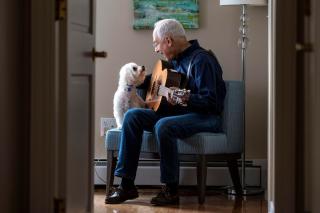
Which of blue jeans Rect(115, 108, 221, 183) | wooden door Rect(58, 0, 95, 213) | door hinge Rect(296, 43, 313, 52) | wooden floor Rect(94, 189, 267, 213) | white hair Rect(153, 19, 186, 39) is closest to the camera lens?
door hinge Rect(296, 43, 313, 52)

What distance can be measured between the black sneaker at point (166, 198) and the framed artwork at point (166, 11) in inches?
52.8

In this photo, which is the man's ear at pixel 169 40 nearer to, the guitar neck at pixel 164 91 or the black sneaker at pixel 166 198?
the guitar neck at pixel 164 91

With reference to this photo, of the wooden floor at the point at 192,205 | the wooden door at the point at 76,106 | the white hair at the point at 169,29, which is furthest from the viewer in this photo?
the white hair at the point at 169,29

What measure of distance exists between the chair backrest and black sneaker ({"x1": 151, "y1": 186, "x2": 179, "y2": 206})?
1.70 ft

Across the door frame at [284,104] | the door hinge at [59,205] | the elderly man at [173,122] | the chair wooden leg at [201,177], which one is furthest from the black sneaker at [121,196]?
the door frame at [284,104]

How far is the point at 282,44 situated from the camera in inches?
109

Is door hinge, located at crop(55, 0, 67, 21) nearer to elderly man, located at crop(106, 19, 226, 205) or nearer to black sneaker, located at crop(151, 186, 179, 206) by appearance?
elderly man, located at crop(106, 19, 226, 205)

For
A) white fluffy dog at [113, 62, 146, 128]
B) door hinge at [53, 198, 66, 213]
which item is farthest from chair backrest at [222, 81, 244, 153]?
door hinge at [53, 198, 66, 213]

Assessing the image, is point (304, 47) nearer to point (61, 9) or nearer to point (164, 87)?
point (61, 9)

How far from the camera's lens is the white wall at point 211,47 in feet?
16.4

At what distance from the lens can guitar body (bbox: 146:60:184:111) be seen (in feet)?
14.5

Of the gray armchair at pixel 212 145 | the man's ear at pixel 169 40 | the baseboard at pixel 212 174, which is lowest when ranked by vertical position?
the baseboard at pixel 212 174

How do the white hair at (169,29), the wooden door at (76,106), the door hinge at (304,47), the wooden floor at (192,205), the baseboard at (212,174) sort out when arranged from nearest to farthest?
the door hinge at (304,47), the wooden door at (76,106), the wooden floor at (192,205), the white hair at (169,29), the baseboard at (212,174)

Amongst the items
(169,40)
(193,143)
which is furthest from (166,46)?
(193,143)
